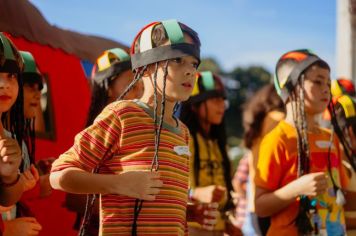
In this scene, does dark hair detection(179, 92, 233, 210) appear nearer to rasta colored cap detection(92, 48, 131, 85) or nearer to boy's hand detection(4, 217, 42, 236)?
rasta colored cap detection(92, 48, 131, 85)

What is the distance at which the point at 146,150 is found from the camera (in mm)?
2105

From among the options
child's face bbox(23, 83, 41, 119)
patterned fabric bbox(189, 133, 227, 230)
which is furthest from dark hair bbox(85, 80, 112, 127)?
patterned fabric bbox(189, 133, 227, 230)

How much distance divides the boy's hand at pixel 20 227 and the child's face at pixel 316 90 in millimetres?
1498

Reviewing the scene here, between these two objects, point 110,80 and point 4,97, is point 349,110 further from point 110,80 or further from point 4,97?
point 4,97

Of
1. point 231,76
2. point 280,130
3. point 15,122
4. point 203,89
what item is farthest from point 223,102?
point 231,76

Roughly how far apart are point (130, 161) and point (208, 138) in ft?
6.13

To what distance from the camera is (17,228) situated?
7.98ft

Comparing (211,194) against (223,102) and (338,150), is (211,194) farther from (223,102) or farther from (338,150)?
(223,102)

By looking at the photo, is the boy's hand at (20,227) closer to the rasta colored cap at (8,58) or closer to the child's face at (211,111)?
the rasta colored cap at (8,58)

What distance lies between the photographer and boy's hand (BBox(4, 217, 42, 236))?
241 cm

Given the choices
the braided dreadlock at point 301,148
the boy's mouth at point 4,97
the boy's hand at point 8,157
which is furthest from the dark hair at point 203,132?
the boy's hand at point 8,157

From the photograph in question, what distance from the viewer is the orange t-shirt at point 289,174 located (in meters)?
2.93

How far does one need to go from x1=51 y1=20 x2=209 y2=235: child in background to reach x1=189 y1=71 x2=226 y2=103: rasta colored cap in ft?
5.41

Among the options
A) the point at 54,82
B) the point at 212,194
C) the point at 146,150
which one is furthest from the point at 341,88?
the point at 146,150
